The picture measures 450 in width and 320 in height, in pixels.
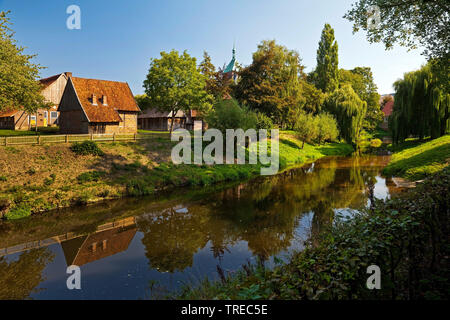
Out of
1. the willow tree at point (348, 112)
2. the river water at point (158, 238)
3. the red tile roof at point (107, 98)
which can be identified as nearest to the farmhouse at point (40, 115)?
the red tile roof at point (107, 98)

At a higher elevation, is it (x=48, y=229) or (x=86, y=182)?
(x=86, y=182)

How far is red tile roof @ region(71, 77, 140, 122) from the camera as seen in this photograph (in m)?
28.5

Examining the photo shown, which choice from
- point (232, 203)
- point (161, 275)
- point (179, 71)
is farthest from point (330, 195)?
point (179, 71)

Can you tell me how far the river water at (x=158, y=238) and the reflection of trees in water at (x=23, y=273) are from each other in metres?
0.03

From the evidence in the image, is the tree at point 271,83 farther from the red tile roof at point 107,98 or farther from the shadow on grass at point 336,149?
the red tile roof at point 107,98

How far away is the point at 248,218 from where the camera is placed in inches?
490

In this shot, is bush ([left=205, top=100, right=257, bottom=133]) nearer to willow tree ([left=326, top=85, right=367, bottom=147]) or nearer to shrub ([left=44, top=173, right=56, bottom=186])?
shrub ([left=44, top=173, right=56, bottom=186])

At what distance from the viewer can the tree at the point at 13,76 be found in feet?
56.5

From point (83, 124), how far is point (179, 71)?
43.2 feet

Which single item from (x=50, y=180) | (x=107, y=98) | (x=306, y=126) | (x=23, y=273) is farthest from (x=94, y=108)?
(x=306, y=126)

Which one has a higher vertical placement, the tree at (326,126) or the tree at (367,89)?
the tree at (367,89)
